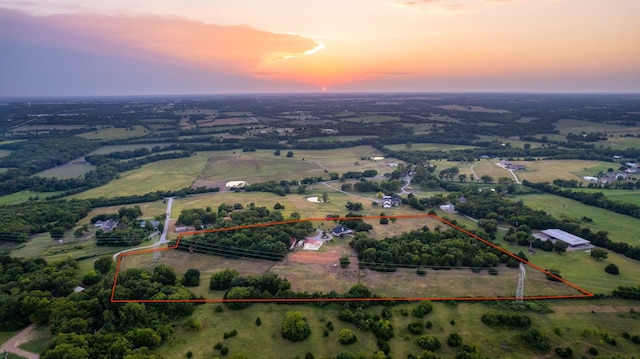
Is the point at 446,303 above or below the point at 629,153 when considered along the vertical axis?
below

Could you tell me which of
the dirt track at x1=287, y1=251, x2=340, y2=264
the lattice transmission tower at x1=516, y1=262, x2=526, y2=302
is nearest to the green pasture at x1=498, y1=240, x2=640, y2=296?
the lattice transmission tower at x1=516, y1=262, x2=526, y2=302

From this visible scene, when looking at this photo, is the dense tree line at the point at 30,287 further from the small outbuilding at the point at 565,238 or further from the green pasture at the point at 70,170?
the small outbuilding at the point at 565,238

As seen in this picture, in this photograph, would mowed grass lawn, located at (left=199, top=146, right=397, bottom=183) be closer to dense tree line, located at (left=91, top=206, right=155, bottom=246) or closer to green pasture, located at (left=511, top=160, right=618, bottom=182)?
dense tree line, located at (left=91, top=206, right=155, bottom=246)

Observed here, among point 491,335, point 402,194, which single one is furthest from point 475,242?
point 402,194

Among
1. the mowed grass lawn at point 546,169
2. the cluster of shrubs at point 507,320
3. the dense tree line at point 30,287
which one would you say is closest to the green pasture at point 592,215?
the mowed grass lawn at point 546,169

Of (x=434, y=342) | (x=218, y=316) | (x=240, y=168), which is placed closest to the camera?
(x=434, y=342)

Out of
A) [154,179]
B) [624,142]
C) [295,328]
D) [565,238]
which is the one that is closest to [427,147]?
[624,142]

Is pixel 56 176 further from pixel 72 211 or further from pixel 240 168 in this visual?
pixel 240 168

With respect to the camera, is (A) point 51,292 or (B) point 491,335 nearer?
(B) point 491,335
